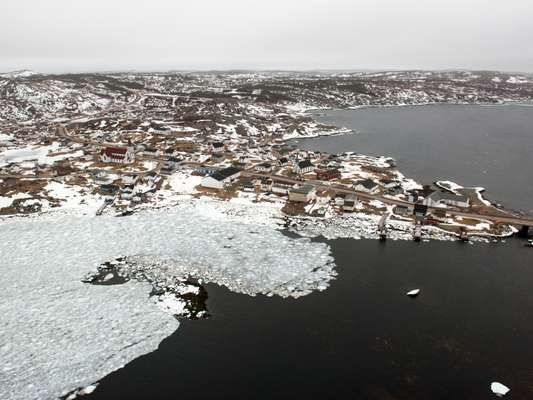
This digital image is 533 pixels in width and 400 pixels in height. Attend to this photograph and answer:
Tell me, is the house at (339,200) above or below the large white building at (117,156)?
below

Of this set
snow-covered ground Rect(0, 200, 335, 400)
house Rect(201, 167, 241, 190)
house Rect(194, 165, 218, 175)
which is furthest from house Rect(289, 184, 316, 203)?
house Rect(194, 165, 218, 175)

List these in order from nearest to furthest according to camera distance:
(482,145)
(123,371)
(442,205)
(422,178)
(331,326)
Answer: (123,371) < (331,326) < (442,205) < (422,178) < (482,145)

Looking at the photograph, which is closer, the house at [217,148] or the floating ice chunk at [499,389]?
the floating ice chunk at [499,389]

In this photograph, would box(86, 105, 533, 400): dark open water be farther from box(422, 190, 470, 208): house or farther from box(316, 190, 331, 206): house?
box(316, 190, 331, 206): house

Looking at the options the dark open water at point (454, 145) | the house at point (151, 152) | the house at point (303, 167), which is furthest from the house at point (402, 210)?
the house at point (151, 152)

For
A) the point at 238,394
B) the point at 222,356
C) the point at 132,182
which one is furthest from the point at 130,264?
the point at 132,182

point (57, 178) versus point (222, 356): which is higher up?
point (57, 178)

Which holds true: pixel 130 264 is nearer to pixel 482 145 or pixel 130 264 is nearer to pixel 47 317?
pixel 47 317

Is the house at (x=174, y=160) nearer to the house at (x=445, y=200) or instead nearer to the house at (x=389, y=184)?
the house at (x=389, y=184)
